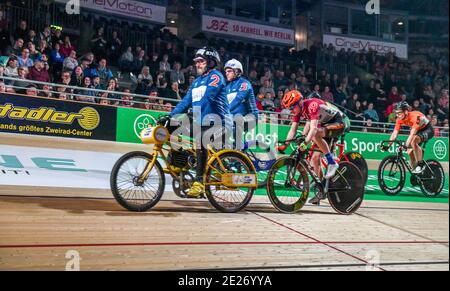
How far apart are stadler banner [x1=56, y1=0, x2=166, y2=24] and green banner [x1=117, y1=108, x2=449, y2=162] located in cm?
95

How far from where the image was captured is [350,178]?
12.2 feet

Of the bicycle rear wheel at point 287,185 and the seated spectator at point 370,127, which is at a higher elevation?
the seated spectator at point 370,127

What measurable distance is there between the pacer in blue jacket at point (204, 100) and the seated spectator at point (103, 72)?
1279mm

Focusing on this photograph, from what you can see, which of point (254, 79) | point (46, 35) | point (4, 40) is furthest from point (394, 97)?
point (4, 40)

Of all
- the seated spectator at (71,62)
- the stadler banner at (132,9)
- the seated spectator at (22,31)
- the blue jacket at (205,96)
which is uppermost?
the stadler banner at (132,9)

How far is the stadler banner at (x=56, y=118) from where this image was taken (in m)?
3.54

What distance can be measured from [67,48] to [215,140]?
1.93 meters

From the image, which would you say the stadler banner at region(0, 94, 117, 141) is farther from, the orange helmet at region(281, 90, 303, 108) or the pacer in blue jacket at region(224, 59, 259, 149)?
the orange helmet at region(281, 90, 303, 108)

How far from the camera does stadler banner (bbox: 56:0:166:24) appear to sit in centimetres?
377

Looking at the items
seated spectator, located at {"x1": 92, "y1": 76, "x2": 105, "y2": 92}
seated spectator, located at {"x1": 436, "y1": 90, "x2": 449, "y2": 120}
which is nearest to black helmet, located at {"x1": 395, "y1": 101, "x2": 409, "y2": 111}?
seated spectator, located at {"x1": 436, "y1": 90, "x2": 449, "y2": 120}

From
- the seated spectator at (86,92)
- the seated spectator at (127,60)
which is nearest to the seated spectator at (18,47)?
the seated spectator at (86,92)

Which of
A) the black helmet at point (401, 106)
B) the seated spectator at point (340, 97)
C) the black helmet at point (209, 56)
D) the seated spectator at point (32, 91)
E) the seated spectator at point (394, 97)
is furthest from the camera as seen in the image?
the seated spectator at point (394, 97)

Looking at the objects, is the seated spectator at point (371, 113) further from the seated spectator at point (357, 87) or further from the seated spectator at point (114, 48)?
the seated spectator at point (114, 48)

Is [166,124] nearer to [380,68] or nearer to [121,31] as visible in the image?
[121,31]
